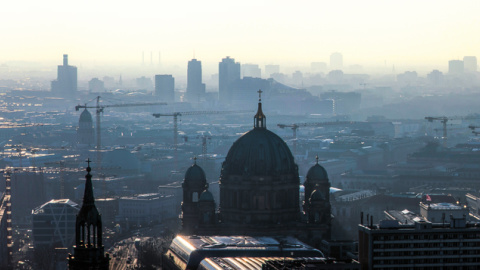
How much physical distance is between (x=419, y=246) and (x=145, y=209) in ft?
238

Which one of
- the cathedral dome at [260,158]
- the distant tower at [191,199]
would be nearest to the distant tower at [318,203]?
the cathedral dome at [260,158]

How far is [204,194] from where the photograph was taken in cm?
10575

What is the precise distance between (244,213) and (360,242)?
21325 millimetres

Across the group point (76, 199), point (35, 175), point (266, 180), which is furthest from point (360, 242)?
point (35, 175)

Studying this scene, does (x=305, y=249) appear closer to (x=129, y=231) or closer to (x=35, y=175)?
(x=129, y=231)

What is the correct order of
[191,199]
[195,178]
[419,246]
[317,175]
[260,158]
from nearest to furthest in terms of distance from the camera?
[419,246]
[260,158]
[195,178]
[191,199]
[317,175]

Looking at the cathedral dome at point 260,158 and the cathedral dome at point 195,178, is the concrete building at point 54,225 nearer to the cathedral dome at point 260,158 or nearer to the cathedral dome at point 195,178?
the cathedral dome at point 195,178

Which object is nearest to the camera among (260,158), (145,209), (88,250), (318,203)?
(88,250)

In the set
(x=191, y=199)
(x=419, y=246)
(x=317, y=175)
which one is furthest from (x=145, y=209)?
(x=419, y=246)

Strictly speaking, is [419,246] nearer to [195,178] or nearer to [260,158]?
[260,158]

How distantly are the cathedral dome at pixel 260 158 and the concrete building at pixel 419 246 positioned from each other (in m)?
20.5

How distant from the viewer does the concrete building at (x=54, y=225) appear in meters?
136

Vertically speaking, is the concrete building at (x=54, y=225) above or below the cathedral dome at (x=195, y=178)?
below

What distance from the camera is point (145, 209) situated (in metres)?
154
